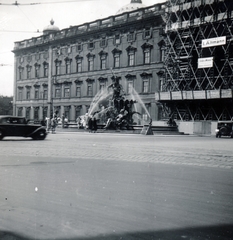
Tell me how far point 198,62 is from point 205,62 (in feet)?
2.79

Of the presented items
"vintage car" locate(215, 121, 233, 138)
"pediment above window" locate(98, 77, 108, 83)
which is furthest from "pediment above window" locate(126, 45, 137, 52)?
"vintage car" locate(215, 121, 233, 138)

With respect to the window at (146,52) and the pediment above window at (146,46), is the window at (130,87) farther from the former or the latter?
the pediment above window at (146,46)

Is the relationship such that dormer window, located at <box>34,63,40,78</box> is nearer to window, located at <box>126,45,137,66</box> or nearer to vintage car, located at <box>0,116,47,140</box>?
window, located at <box>126,45,137,66</box>

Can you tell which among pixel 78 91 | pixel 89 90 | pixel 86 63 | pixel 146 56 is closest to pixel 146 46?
pixel 146 56

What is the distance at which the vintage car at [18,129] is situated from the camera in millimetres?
20319

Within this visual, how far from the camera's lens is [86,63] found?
58.5 meters

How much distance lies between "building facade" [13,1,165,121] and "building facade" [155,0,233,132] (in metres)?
3.42

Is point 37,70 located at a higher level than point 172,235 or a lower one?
higher

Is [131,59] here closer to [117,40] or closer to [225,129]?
[117,40]

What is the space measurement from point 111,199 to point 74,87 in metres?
54.7

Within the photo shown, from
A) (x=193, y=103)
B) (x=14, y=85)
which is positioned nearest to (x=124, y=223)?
(x=193, y=103)

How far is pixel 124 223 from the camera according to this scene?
Answer: 15.7ft

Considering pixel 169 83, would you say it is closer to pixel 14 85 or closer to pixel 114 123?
pixel 114 123

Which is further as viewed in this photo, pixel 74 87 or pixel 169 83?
pixel 74 87
